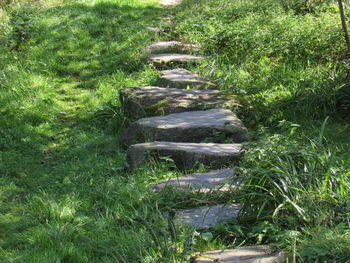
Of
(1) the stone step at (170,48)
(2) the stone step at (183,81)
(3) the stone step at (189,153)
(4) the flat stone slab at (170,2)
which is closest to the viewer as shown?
(3) the stone step at (189,153)

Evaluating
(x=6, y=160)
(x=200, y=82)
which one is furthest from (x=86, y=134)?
(x=200, y=82)

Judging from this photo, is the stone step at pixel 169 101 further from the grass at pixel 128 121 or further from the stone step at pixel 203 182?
the stone step at pixel 203 182

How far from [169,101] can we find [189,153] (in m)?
1.66

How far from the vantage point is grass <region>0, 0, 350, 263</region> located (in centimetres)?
338

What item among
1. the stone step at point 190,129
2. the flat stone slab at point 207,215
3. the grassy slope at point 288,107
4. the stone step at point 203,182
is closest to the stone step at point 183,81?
the grassy slope at point 288,107

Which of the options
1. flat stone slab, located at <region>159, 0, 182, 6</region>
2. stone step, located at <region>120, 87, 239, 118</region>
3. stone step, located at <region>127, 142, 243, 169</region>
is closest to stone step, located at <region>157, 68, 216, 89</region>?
stone step, located at <region>120, 87, 239, 118</region>

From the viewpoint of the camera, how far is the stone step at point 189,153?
15.8ft

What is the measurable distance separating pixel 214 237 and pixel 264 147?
87 cm

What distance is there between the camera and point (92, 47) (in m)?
9.38

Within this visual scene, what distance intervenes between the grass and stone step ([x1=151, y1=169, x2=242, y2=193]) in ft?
0.41

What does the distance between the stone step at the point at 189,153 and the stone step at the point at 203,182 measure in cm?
24

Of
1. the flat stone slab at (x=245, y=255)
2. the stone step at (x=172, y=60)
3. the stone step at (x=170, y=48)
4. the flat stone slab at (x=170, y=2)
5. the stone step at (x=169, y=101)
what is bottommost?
the flat stone slab at (x=245, y=255)

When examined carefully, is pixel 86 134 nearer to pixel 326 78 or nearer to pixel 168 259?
pixel 326 78

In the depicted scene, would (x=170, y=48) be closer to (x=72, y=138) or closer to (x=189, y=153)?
(x=72, y=138)
